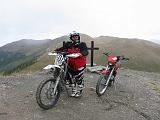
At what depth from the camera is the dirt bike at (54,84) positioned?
10312mm

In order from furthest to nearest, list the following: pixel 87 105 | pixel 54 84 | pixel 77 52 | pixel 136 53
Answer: pixel 136 53 → pixel 77 52 → pixel 87 105 → pixel 54 84

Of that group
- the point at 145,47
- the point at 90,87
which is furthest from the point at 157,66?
the point at 90,87

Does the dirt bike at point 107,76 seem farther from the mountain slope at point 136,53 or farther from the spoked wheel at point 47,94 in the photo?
the mountain slope at point 136,53

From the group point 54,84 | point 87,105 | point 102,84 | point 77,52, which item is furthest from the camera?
point 102,84

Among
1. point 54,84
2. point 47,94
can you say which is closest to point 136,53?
point 54,84

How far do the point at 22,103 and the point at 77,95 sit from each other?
79.5 inches

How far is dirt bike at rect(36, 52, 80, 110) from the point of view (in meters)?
10.3

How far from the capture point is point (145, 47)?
450 feet

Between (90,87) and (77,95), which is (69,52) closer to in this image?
(77,95)

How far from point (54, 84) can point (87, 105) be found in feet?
4.89

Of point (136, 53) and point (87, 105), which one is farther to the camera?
point (136, 53)

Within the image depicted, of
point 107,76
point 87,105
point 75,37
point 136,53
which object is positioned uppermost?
point 75,37

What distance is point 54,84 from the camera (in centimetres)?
1077

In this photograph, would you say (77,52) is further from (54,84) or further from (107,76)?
(107,76)
